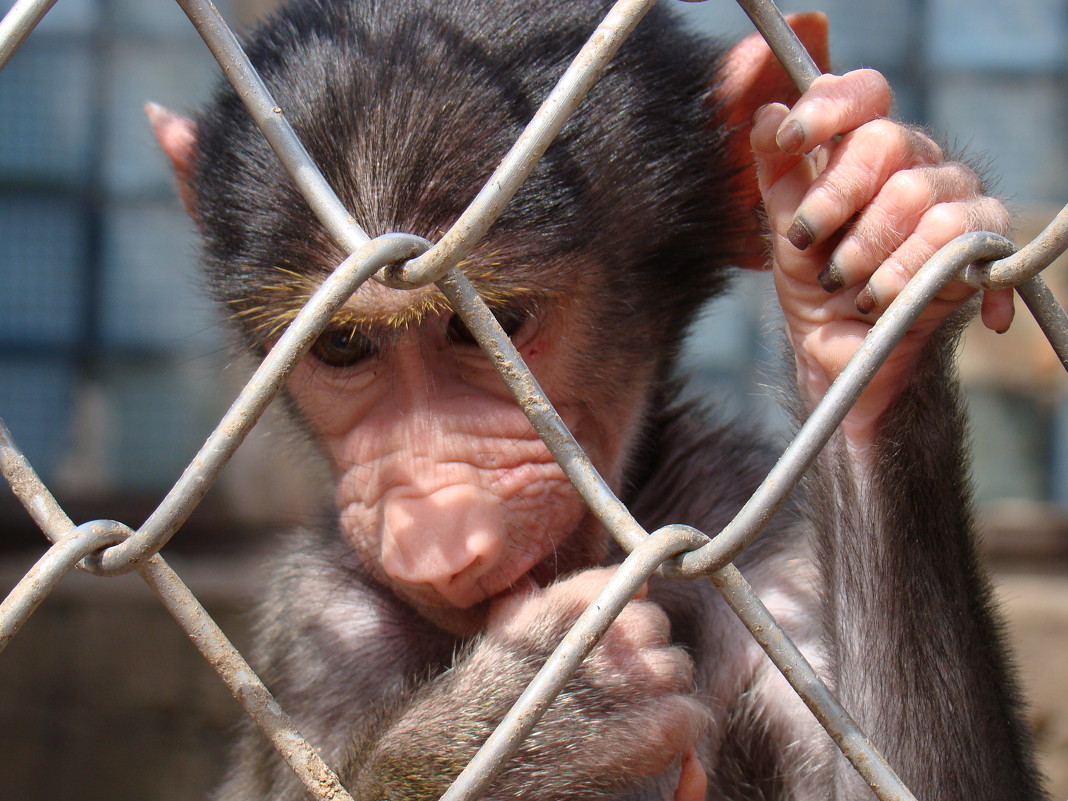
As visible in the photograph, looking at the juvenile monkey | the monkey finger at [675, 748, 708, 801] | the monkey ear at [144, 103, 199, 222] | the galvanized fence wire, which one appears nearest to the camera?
the galvanized fence wire

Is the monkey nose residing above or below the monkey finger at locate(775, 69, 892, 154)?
below

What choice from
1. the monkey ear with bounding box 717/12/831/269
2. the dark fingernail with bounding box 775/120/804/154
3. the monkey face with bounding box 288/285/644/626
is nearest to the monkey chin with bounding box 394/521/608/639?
the monkey face with bounding box 288/285/644/626

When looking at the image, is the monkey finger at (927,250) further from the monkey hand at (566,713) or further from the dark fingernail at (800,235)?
the monkey hand at (566,713)

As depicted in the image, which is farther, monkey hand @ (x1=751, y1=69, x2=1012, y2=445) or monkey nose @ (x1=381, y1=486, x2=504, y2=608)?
monkey nose @ (x1=381, y1=486, x2=504, y2=608)

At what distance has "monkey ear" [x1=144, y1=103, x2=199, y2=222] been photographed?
9.16 feet

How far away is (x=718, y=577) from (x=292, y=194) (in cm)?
123

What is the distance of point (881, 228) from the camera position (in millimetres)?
1457

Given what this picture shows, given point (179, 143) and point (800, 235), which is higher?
point (179, 143)

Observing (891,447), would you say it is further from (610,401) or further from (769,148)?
(610,401)

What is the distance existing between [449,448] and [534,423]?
69cm

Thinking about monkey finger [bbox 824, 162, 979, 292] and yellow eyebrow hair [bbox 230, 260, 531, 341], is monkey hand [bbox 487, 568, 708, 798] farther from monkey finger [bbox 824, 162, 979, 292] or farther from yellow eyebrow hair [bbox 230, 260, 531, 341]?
monkey finger [bbox 824, 162, 979, 292]

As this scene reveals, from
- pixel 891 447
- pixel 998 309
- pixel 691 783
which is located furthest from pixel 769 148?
pixel 691 783

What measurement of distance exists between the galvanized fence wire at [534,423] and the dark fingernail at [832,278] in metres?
0.18

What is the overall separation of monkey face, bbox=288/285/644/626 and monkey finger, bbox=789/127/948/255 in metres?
0.76
